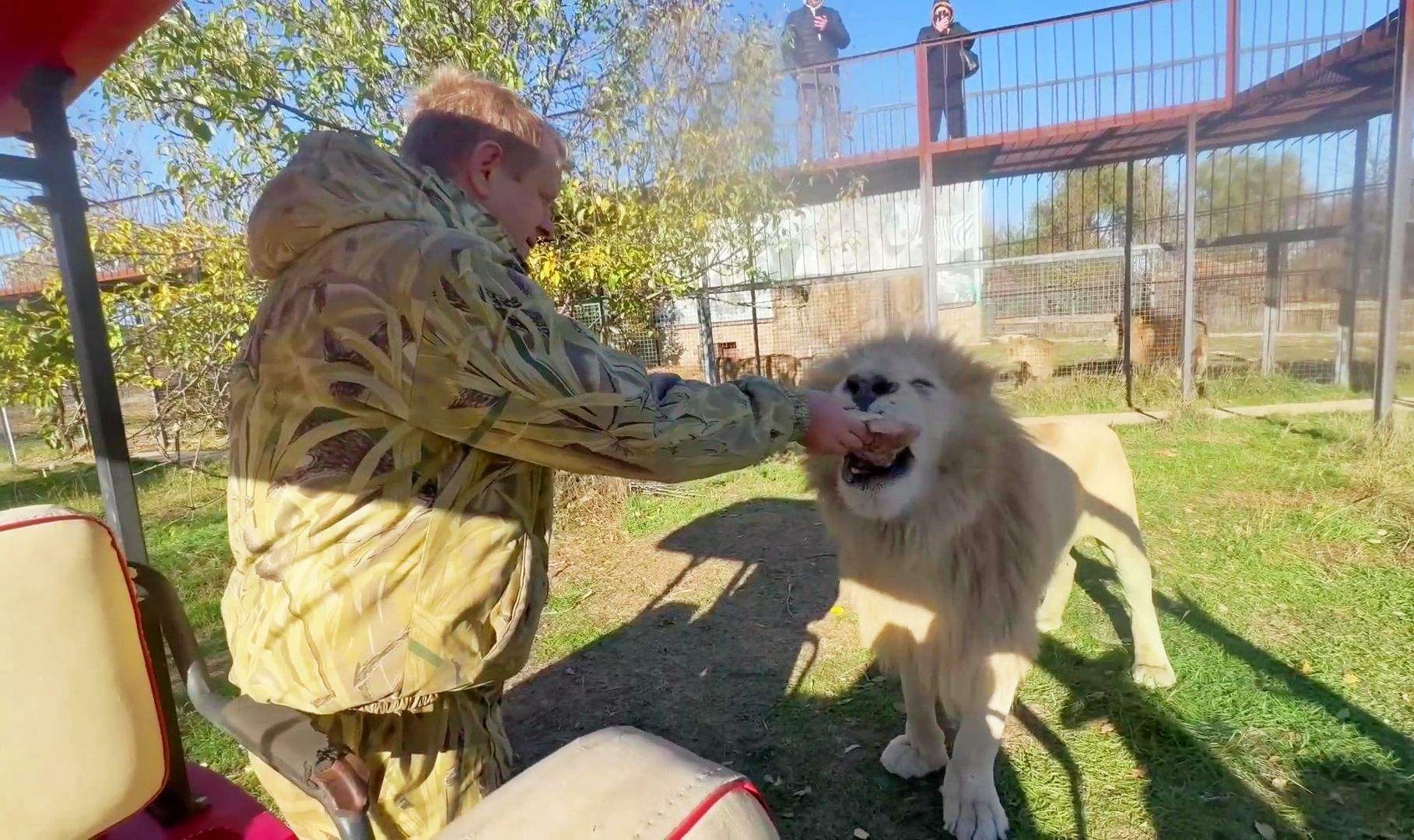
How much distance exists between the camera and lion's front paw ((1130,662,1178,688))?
321 cm

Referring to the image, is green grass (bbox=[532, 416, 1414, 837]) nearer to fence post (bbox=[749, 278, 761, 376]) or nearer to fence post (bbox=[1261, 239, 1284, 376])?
fence post (bbox=[749, 278, 761, 376])

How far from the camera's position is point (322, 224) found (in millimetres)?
1251

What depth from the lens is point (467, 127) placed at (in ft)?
5.16

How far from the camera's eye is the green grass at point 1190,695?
100.0 inches

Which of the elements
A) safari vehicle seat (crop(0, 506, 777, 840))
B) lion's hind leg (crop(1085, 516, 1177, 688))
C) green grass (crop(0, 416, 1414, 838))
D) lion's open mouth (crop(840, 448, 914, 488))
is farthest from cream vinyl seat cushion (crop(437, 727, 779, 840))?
lion's hind leg (crop(1085, 516, 1177, 688))

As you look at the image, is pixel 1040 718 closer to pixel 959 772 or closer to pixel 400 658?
pixel 959 772

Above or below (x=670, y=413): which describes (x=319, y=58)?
above

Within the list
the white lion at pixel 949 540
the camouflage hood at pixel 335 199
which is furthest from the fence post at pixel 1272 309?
the camouflage hood at pixel 335 199

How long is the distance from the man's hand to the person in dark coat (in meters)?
8.63

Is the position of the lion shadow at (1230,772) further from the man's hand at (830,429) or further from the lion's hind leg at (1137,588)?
the man's hand at (830,429)

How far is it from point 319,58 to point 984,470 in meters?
4.40

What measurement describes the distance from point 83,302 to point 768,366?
9.45 m

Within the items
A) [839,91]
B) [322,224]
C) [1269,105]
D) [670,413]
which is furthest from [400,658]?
[1269,105]

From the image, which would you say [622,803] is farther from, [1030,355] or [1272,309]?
[1272,309]
